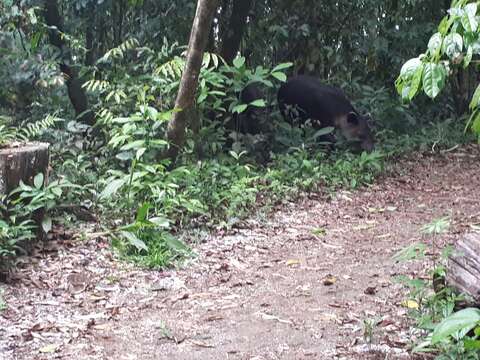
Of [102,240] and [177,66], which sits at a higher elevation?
[177,66]

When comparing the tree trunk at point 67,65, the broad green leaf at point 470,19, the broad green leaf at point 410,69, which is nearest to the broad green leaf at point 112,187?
the tree trunk at point 67,65

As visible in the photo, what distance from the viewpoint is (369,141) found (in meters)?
8.83

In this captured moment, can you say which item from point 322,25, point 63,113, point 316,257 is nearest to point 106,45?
point 63,113

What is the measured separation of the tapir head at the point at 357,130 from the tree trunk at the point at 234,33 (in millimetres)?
1737

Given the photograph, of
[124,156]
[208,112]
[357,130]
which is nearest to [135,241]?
[124,156]

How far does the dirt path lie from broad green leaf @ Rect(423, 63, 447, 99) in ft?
4.34

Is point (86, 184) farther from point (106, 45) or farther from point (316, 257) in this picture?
point (106, 45)

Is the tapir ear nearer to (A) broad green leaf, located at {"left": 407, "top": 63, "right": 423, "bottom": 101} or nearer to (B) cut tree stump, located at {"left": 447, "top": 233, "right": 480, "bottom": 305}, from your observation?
(B) cut tree stump, located at {"left": 447, "top": 233, "right": 480, "bottom": 305}

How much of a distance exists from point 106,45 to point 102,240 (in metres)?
5.81

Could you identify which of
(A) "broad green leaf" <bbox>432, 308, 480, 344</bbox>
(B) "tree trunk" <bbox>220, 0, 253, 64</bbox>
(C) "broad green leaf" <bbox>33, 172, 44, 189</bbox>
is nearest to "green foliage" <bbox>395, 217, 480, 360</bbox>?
(A) "broad green leaf" <bbox>432, 308, 480, 344</bbox>

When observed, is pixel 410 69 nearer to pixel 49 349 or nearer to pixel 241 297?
pixel 241 297

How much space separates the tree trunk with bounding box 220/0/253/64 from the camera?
8.63 metres

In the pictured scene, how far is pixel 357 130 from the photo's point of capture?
8.84m

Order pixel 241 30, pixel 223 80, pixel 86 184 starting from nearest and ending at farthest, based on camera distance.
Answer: pixel 86 184 < pixel 223 80 < pixel 241 30
